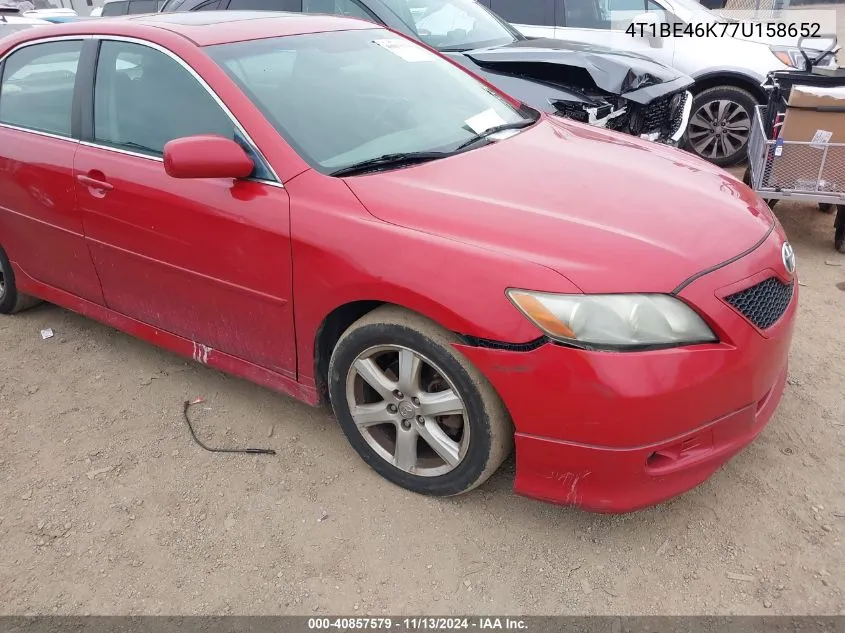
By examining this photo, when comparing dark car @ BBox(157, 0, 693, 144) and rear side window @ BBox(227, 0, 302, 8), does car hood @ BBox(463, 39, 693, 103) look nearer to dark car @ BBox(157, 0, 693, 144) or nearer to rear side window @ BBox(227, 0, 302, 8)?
dark car @ BBox(157, 0, 693, 144)

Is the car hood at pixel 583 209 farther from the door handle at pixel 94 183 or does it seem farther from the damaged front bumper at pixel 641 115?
the damaged front bumper at pixel 641 115

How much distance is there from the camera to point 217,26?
296 cm

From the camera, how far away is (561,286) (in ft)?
6.52

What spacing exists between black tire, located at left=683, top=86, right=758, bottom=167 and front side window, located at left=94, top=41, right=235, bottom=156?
510 cm

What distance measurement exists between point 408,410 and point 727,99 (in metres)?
5.49

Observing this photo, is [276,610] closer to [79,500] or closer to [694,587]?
[79,500]

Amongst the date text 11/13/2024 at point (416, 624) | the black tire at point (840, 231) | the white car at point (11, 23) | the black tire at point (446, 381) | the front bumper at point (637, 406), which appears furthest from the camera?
the white car at point (11, 23)

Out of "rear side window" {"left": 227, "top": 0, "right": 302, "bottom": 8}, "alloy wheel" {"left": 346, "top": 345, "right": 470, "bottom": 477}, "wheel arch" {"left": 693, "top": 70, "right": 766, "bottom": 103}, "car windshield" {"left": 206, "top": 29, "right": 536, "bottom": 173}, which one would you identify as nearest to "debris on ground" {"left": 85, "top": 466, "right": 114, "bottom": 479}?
"alloy wheel" {"left": 346, "top": 345, "right": 470, "bottom": 477}

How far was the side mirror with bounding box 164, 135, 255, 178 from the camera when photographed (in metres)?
2.38

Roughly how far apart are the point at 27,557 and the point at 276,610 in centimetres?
97

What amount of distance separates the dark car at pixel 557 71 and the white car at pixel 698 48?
3.68 ft

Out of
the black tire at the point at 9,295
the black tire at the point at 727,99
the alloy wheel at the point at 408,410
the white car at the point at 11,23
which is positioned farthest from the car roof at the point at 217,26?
the white car at the point at 11,23

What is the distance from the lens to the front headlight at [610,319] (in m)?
1.97

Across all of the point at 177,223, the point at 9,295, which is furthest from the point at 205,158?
the point at 9,295
